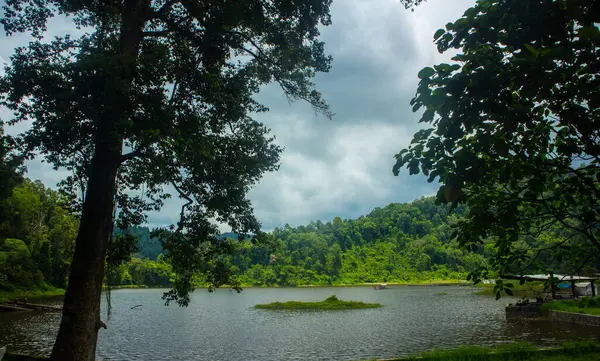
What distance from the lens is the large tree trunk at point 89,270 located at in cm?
883

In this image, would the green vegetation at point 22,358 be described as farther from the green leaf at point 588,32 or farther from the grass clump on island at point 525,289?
the green leaf at point 588,32

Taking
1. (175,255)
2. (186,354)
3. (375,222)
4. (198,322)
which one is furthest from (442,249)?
(175,255)

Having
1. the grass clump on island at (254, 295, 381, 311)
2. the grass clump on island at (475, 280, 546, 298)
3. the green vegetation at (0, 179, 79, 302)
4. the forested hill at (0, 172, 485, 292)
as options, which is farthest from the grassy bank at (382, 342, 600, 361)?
the green vegetation at (0, 179, 79, 302)

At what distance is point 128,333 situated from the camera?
31422 millimetres

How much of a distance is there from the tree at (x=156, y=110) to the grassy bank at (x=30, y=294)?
5039cm

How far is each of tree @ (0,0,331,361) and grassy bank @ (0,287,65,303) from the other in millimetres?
50386

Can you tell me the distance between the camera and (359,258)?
155 meters

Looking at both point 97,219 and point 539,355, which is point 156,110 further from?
point 539,355

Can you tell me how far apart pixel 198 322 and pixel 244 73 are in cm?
3250

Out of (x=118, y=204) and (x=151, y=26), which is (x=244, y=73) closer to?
(x=151, y=26)

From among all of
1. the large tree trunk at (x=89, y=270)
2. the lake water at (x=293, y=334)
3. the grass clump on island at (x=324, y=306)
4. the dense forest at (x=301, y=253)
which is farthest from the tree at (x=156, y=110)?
the grass clump on island at (x=324, y=306)

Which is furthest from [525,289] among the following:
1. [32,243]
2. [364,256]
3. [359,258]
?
[364,256]

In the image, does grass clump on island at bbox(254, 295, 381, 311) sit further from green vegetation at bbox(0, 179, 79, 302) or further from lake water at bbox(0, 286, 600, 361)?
green vegetation at bbox(0, 179, 79, 302)

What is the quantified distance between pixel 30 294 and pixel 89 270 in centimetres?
6448
